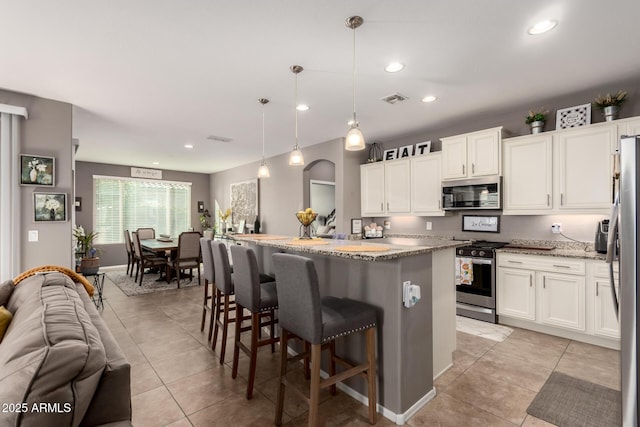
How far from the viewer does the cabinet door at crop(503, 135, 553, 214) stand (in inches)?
135

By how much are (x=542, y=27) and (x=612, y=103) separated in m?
1.59

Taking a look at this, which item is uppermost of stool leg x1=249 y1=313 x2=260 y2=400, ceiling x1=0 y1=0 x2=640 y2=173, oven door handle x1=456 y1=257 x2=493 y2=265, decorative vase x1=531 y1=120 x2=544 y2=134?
ceiling x1=0 y1=0 x2=640 y2=173

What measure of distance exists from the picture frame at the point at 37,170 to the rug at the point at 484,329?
16.3 ft

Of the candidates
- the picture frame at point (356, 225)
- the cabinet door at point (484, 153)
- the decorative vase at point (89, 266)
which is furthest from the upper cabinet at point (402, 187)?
the decorative vase at point (89, 266)

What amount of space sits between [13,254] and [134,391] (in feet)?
7.55

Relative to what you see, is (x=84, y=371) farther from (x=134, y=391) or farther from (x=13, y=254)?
(x=13, y=254)

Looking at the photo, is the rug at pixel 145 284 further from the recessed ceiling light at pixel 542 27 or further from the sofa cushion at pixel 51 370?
the recessed ceiling light at pixel 542 27

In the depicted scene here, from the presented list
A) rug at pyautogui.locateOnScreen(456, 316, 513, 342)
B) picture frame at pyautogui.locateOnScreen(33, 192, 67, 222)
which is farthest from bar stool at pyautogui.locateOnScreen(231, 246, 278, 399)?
picture frame at pyautogui.locateOnScreen(33, 192, 67, 222)

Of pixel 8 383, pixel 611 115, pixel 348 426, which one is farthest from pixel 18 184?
pixel 611 115

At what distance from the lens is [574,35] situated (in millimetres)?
2258

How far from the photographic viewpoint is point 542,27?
2.17 metres

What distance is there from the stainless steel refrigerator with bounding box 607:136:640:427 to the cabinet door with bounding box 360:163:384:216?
3612mm

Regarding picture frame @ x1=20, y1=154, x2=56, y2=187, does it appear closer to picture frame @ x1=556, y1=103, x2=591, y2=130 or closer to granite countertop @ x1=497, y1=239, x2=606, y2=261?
granite countertop @ x1=497, y1=239, x2=606, y2=261

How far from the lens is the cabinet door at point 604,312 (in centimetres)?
289
